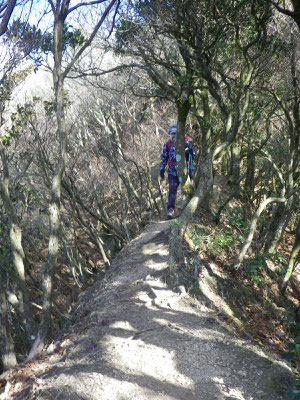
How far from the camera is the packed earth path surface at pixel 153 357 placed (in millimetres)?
3680

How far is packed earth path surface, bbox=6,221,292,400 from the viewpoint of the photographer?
12.1 feet

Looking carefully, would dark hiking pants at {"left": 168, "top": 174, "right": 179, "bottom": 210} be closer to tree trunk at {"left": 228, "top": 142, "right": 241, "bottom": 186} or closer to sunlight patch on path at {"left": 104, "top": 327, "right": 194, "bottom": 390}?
tree trunk at {"left": 228, "top": 142, "right": 241, "bottom": 186}

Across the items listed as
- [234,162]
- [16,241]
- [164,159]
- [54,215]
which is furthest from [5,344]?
[234,162]

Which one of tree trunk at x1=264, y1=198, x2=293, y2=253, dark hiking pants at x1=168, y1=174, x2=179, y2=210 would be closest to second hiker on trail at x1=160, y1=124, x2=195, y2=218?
dark hiking pants at x1=168, y1=174, x2=179, y2=210

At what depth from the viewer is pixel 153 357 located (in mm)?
4160

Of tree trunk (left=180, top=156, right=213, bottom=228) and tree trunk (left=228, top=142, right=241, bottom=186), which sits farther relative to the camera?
tree trunk (left=228, top=142, right=241, bottom=186)

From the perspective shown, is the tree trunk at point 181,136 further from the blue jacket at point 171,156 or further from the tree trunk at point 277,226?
the tree trunk at point 277,226

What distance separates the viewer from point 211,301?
224 inches

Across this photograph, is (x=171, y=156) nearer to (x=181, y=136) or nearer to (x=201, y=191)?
(x=181, y=136)

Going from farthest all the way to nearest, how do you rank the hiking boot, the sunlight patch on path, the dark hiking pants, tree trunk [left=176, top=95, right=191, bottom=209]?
the hiking boot
the dark hiking pants
tree trunk [left=176, top=95, right=191, bottom=209]
the sunlight patch on path

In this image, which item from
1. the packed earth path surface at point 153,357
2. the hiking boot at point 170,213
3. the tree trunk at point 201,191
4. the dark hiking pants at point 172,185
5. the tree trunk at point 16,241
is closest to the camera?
the packed earth path surface at point 153,357

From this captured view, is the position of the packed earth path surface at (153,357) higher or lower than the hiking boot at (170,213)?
lower

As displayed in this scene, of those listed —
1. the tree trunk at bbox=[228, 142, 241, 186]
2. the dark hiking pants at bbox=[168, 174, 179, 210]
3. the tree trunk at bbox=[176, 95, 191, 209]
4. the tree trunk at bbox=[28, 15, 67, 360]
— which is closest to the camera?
the tree trunk at bbox=[28, 15, 67, 360]

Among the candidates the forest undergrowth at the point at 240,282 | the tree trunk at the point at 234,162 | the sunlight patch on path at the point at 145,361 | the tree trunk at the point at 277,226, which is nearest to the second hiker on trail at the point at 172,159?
the forest undergrowth at the point at 240,282
